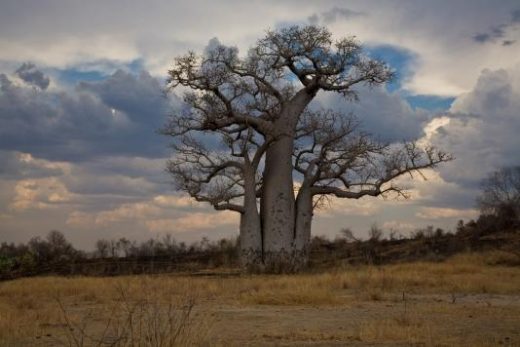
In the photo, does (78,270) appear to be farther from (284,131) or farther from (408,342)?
(408,342)

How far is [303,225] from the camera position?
19.7 meters

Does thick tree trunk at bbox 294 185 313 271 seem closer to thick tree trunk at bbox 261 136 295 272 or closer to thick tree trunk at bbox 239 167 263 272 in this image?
thick tree trunk at bbox 261 136 295 272

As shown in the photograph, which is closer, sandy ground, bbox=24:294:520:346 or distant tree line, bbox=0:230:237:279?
sandy ground, bbox=24:294:520:346

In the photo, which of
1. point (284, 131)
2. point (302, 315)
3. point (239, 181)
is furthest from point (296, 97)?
point (302, 315)

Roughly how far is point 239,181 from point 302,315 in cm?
1128

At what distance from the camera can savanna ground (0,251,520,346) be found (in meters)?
6.58

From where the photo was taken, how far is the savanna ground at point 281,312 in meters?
6.58

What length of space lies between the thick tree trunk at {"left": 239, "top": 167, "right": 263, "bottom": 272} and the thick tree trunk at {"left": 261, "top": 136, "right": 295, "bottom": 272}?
23 centimetres

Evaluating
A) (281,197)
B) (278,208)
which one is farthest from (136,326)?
(281,197)

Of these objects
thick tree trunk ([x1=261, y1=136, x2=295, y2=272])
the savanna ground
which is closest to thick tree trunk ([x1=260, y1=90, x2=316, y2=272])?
thick tree trunk ([x1=261, y1=136, x2=295, y2=272])

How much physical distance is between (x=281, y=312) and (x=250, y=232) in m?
9.47

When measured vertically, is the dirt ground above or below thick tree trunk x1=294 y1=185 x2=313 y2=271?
below

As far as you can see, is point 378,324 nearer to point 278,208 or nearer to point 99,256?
point 278,208

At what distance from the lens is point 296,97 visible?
65.7 ft
